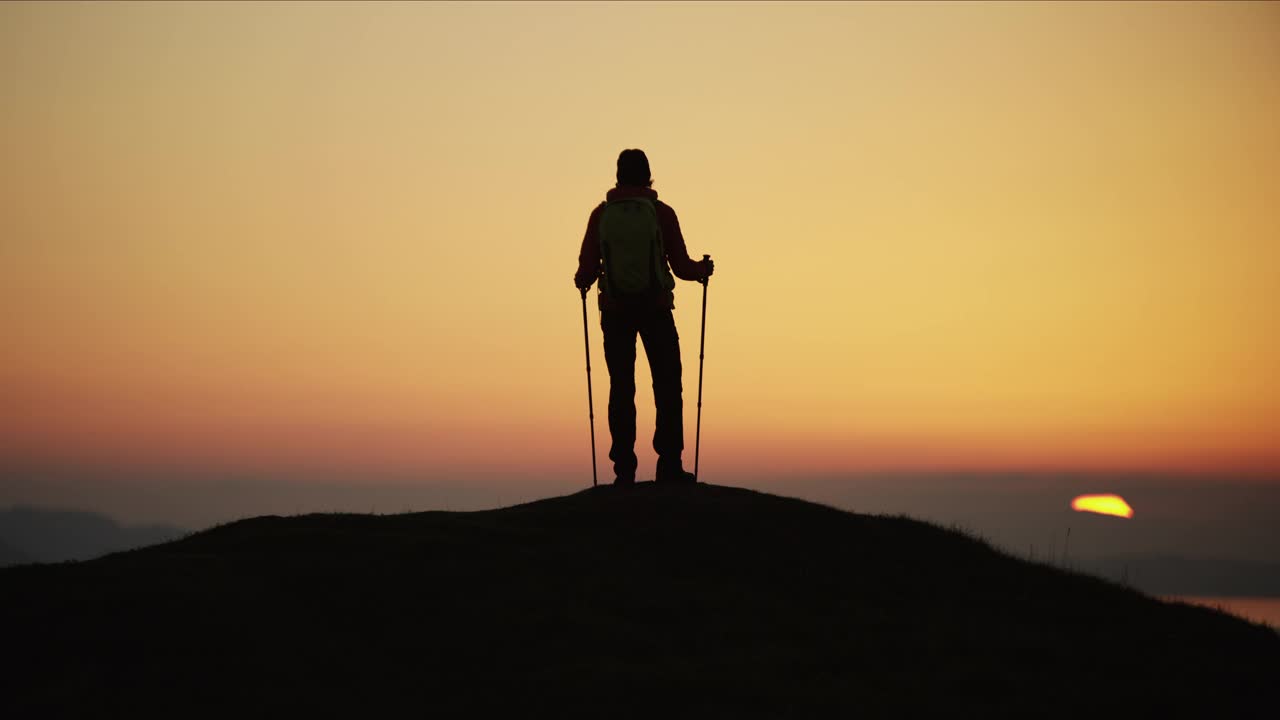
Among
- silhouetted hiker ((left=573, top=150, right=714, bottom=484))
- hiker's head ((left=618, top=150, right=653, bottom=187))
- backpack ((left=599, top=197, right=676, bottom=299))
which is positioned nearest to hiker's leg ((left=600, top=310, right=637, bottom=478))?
silhouetted hiker ((left=573, top=150, right=714, bottom=484))

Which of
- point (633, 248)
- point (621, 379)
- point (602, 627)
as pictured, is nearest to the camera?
point (602, 627)

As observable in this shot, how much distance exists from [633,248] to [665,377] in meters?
1.77

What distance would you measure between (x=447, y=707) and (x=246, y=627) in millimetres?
2557

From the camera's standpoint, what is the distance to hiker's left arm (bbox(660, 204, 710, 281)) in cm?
1791

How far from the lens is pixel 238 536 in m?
16.0

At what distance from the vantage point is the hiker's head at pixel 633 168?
700 inches

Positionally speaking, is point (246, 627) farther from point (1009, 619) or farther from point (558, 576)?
point (1009, 619)

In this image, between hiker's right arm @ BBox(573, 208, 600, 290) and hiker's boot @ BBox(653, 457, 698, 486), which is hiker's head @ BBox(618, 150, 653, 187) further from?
hiker's boot @ BBox(653, 457, 698, 486)

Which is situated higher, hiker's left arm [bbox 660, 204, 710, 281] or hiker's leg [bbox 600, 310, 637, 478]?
hiker's left arm [bbox 660, 204, 710, 281]

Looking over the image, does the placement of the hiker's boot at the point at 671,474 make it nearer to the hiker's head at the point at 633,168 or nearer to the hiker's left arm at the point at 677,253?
the hiker's left arm at the point at 677,253

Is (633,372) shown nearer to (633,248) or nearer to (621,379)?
(621,379)

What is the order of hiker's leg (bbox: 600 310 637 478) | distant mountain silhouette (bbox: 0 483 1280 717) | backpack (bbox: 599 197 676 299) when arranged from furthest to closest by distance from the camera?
hiker's leg (bbox: 600 310 637 478) < backpack (bbox: 599 197 676 299) < distant mountain silhouette (bbox: 0 483 1280 717)

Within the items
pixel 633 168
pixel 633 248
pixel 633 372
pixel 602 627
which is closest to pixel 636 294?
pixel 633 248

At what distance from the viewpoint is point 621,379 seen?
1789cm
